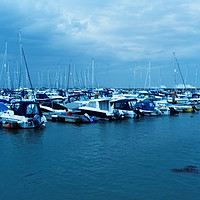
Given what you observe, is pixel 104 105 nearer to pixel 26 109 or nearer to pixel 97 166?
pixel 26 109

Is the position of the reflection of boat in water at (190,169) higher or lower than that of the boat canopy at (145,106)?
lower

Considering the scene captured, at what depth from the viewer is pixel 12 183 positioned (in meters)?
11.4

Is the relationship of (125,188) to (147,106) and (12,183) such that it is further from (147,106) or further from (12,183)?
(147,106)

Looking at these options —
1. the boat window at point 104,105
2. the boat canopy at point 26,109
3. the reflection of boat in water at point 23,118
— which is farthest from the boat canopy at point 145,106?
the reflection of boat in water at point 23,118

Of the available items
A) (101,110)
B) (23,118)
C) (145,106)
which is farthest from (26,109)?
(145,106)

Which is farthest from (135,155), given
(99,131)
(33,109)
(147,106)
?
(147,106)

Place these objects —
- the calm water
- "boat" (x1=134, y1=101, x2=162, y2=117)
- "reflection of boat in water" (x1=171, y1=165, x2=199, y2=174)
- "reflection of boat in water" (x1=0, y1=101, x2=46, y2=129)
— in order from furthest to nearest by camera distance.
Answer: "boat" (x1=134, y1=101, x2=162, y2=117)
"reflection of boat in water" (x1=0, y1=101, x2=46, y2=129)
"reflection of boat in water" (x1=171, y1=165, x2=199, y2=174)
the calm water

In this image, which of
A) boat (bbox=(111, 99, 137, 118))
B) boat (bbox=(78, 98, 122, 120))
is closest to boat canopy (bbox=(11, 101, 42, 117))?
boat (bbox=(78, 98, 122, 120))

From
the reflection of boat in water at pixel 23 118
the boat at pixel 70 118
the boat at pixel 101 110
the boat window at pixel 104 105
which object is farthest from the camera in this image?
the boat window at pixel 104 105

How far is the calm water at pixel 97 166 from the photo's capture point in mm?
10547

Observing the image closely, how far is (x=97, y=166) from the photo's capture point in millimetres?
13883

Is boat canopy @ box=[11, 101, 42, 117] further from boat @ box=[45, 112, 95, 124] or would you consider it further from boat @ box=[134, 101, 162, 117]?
boat @ box=[134, 101, 162, 117]

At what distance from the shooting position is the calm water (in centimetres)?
1055

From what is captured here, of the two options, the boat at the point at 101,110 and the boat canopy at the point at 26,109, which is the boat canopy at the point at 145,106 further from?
the boat canopy at the point at 26,109
